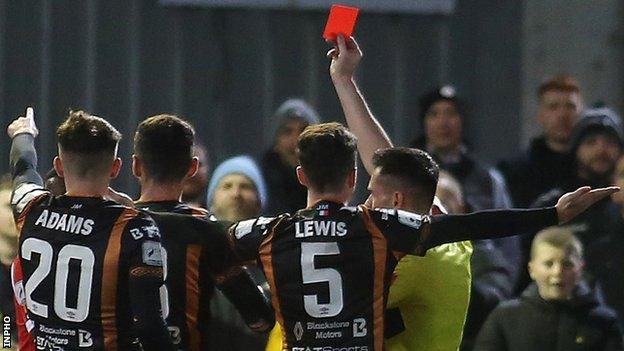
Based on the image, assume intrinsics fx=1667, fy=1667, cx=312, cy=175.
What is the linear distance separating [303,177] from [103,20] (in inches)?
189

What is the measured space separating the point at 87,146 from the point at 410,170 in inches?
43.2

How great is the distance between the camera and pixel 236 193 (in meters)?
7.80

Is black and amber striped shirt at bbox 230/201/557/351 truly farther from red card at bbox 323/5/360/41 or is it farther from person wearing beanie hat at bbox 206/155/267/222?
person wearing beanie hat at bbox 206/155/267/222

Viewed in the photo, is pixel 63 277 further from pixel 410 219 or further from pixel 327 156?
pixel 410 219

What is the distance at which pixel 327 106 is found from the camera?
1048 cm

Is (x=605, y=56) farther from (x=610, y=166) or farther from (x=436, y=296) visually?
(x=436, y=296)

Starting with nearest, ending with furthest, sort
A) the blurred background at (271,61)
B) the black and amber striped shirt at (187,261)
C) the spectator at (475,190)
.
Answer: the black and amber striped shirt at (187,261) < the spectator at (475,190) < the blurred background at (271,61)

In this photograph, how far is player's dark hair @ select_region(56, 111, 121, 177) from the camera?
5539 millimetres

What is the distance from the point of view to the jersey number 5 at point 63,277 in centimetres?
544

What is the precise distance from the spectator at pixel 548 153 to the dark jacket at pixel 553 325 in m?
1.35

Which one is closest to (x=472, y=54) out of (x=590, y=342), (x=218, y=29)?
(x=218, y=29)

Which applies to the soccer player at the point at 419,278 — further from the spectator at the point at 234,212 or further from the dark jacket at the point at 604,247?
the dark jacket at the point at 604,247

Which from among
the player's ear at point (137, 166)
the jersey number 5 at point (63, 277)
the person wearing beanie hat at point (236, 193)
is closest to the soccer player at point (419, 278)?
the player's ear at point (137, 166)

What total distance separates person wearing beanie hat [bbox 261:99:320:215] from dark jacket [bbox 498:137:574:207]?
1200mm
